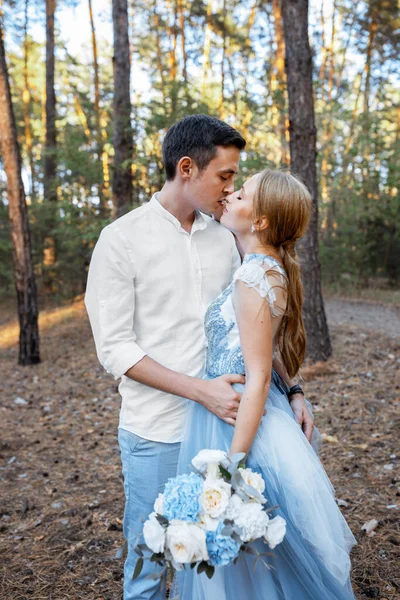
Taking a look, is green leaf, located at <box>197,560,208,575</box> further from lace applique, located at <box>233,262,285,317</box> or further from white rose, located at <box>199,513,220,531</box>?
lace applique, located at <box>233,262,285,317</box>

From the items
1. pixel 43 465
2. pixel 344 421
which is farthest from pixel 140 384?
pixel 344 421

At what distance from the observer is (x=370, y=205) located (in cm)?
1474

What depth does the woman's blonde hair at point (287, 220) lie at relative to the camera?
2000mm

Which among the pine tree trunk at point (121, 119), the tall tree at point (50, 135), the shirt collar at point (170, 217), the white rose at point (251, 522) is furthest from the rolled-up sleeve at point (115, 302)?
the tall tree at point (50, 135)

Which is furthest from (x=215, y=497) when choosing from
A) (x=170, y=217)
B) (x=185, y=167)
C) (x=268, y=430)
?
(x=185, y=167)

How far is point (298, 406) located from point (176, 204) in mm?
944

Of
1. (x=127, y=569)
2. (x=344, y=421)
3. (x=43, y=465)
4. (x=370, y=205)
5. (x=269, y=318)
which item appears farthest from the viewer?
(x=370, y=205)

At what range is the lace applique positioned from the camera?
1.93m

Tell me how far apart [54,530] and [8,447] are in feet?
6.26

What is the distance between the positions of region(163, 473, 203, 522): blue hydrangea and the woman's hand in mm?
682

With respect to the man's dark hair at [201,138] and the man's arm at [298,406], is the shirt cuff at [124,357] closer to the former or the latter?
the man's arm at [298,406]

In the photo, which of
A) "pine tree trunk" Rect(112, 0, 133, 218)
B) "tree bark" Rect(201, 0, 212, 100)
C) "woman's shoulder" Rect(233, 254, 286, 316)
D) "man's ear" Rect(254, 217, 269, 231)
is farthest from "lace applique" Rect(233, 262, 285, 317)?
"tree bark" Rect(201, 0, 212, 100)

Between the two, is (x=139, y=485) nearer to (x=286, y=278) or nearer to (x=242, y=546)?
(x=242, y=546)

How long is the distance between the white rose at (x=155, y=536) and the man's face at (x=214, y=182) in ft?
3.82
